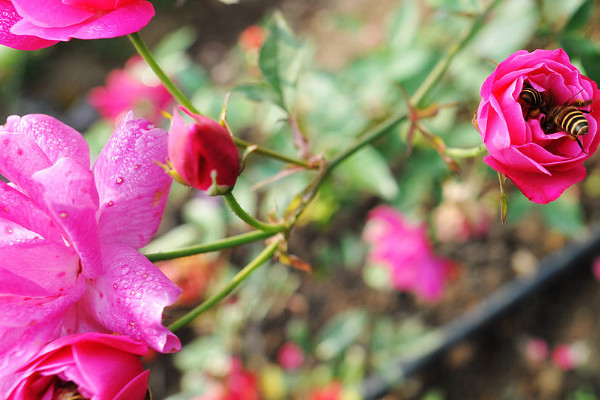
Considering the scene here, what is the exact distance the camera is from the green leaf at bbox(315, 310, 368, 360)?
1.63 meters

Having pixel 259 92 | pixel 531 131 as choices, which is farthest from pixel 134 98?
pixel 531 131

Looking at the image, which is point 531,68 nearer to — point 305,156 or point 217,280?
point 305,156

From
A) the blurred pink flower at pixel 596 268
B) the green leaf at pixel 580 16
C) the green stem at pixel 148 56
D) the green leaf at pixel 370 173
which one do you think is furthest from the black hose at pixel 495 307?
the green stem at pixel 148 56

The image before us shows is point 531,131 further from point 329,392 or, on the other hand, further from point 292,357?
point 292,357

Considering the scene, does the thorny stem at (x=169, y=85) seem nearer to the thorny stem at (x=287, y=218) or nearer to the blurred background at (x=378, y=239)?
the thorny stem at (x=287, y=218)

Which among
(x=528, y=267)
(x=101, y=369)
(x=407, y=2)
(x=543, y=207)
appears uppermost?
(x=101, y=369)

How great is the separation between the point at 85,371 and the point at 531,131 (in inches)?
18.3

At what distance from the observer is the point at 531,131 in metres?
0.53

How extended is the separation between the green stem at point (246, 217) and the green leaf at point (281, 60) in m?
0.26

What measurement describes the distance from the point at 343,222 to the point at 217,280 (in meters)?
0.58

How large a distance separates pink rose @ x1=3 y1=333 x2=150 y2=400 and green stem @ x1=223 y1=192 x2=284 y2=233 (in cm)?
16

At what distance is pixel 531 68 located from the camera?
527 millimetres

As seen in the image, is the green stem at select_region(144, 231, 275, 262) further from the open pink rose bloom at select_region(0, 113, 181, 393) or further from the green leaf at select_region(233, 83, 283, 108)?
the green leaf at select_region(233, 83, 283, 108)

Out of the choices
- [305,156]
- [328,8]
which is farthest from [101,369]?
[328,8]
